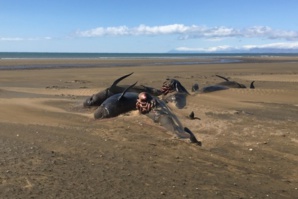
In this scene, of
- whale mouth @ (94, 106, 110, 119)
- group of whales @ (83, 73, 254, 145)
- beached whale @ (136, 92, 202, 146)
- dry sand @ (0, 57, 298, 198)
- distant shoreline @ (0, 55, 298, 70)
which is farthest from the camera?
distant shoreline @ (0, 55, 298, 70)

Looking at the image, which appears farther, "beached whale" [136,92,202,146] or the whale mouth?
the whale mouth

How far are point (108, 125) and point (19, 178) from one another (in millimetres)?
4329

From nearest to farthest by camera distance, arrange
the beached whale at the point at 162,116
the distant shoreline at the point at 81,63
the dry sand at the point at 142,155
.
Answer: the dry sand at the point at 142,155 < the beached whale at the point at 162,116 < the distant shoreline at the point at 81,63

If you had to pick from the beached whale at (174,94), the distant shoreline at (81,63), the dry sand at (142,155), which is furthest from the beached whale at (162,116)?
the distant shoreline at (81,63)

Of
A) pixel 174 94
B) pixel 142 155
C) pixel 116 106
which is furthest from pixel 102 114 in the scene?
pixel 142 155

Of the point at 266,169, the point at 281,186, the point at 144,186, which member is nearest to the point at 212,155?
the point at 266,169

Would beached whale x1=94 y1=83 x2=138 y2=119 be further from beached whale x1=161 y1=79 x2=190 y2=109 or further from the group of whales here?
beached whale x1=161 y1=79 x2=190 y2=109

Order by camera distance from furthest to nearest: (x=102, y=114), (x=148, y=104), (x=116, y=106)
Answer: (x=116, y=106) < (x=102, y=114) < (x=148, y=104)

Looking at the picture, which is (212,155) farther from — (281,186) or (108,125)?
(108,125)

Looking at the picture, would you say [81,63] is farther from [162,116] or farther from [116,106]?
[162,116]

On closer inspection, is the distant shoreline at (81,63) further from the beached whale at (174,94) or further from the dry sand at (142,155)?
the dry sand at (142,155)

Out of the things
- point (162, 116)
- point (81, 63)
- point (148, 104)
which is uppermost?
point (148, 104)

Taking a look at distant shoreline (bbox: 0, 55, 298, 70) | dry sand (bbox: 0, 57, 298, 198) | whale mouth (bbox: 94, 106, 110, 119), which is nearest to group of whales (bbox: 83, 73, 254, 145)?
whale mouth (bbox: 94, 106, 110, 119)

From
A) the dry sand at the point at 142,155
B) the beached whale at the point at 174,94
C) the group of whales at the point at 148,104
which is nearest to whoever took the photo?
the dry sand at the point at 142,155
